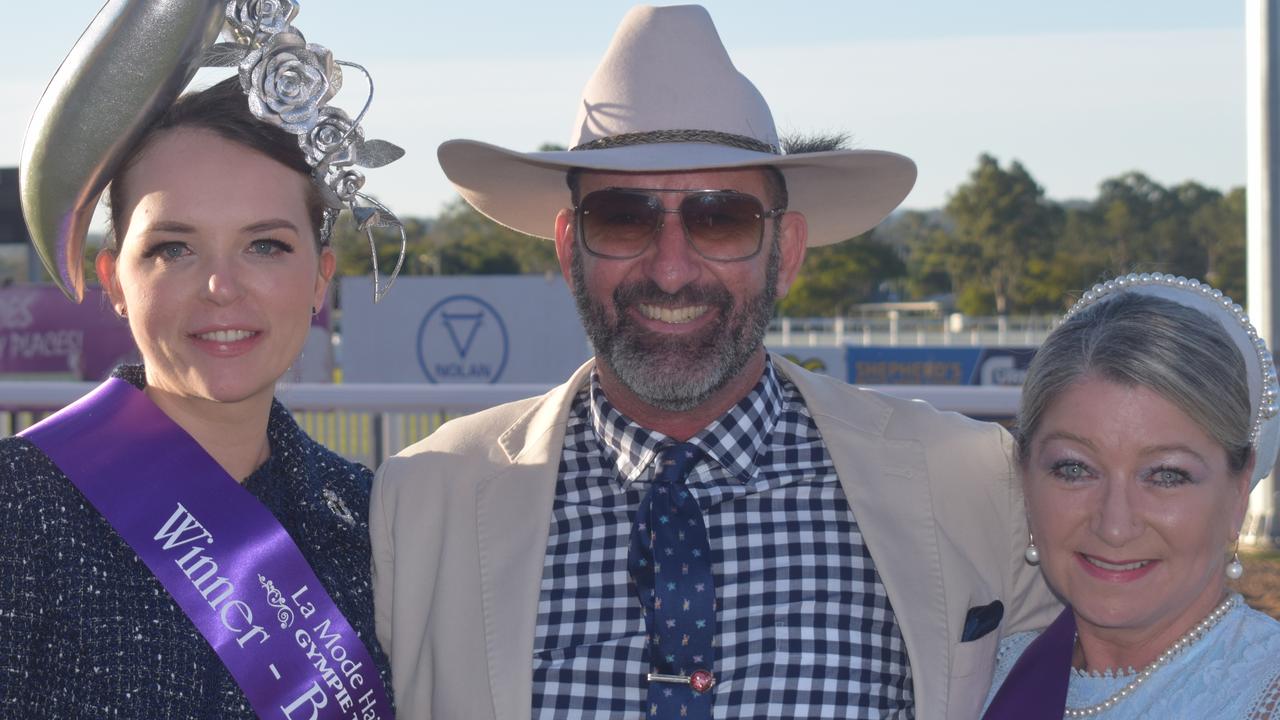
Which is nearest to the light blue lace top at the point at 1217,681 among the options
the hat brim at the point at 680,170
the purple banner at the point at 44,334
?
the hat brim at the point at 680,170

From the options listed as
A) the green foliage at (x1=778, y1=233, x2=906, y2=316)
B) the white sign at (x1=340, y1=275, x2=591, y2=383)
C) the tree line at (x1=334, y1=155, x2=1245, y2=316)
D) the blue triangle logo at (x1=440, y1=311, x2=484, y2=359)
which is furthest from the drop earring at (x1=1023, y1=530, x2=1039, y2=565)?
the tree line at (x1=334, y1=155, x2=1245, y2=316)

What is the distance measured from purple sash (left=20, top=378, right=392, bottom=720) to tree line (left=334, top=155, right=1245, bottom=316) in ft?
154

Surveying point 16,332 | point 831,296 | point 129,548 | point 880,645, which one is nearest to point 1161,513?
point 880,645

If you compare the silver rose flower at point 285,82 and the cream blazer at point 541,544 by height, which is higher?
the silver rose flower at point 285,82

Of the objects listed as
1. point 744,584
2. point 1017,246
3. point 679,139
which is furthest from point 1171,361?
point 1017,246

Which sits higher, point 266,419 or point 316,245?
point 316,245

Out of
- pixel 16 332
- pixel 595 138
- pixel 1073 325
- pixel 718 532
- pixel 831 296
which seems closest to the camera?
pixel 1073 325

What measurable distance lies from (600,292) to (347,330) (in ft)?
36.2

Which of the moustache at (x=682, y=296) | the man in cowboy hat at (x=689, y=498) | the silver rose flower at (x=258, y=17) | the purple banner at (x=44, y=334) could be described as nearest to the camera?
the silver rose flower at (x=258, y=17)

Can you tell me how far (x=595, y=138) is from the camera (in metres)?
2.91

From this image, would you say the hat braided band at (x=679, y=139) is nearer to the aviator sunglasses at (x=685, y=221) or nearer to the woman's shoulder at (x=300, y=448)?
the aviator sunglasses at (x=685, y=221)

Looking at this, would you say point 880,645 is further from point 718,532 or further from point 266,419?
point 266,419

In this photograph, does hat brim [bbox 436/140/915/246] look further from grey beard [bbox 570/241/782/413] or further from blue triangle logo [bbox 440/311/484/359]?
blue triangle logo [bbox 440/311/484/359]

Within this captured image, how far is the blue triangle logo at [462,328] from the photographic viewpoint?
12812 mm
